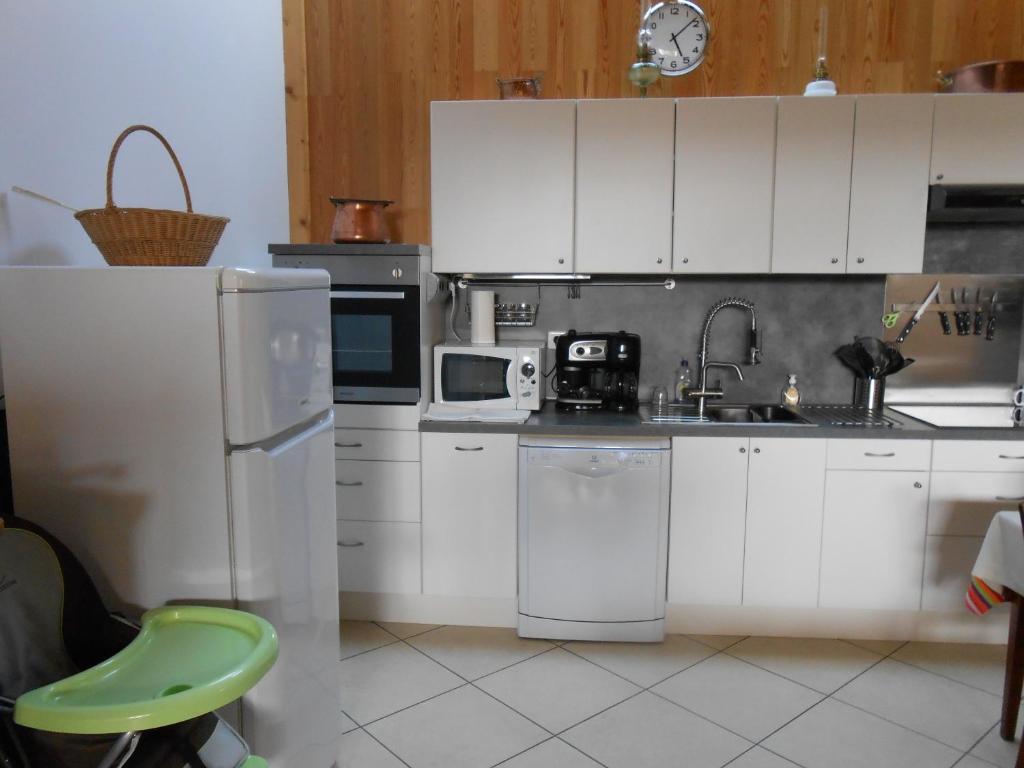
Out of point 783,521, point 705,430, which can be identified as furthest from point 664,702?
point 705,430

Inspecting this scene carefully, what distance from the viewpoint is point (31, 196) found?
6.49 feet

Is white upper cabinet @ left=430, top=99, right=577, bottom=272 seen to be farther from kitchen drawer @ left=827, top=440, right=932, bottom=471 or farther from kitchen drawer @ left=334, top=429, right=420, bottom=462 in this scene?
kitchen drawer @ left=827, top=440, right=932, bottom=471

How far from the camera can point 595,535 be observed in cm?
300

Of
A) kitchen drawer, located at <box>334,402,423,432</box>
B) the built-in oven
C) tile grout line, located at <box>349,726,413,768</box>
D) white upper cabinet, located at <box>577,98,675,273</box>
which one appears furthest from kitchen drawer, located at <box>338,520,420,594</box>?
white upper cabinet, located at <box>577,98,675,273</box>

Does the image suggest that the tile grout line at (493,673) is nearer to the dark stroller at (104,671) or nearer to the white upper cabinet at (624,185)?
the dark stroller at (104,671)

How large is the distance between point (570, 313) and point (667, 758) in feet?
6.27

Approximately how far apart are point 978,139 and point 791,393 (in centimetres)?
124

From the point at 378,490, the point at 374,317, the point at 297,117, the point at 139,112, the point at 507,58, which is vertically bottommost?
the point at 378,490

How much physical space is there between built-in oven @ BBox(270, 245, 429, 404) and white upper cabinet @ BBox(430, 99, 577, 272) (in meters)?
0.22

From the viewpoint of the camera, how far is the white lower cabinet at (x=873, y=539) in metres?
2.97

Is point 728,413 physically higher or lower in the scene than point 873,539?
higher

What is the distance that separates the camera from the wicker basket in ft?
5.77

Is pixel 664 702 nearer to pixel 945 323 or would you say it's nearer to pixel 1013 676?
pixel 1013 676

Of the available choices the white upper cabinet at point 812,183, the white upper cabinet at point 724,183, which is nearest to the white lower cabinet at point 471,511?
the white upper cabinet at point 724,183
